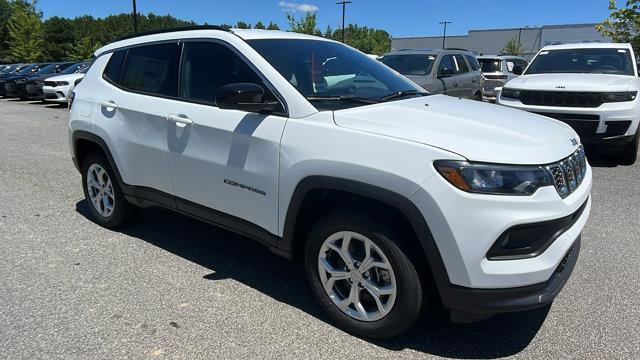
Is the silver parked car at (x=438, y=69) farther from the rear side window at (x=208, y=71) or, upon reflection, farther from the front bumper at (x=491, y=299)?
the front bumper at (x=491, y=299)

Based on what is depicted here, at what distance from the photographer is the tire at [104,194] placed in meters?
4.55

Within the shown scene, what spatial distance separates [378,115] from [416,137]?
40 cm

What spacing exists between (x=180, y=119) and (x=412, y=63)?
7.34 meters

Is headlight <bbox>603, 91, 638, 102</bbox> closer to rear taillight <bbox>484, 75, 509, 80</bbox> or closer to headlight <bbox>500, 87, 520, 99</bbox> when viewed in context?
headlight <bbox>500, 87, 520, 99</bbox>

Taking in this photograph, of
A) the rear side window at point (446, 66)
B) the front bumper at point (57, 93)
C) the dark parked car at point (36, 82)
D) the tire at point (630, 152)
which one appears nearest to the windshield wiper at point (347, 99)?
the tire at point (630, 152)

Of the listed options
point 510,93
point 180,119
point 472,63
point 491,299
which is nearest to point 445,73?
point 472,63

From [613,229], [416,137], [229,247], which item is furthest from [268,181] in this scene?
[613,229]

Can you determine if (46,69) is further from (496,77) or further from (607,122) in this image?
(607,122)

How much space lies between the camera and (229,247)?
171 inches

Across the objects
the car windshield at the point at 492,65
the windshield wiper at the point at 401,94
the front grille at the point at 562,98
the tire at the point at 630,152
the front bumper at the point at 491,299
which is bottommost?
the tire at the point at 630,152

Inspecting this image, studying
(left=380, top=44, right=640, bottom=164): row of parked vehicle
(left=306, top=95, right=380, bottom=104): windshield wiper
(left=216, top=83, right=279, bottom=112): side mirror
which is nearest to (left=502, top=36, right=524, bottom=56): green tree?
(left=380, top=44, right=640, bottom=164): row of parked vehicle

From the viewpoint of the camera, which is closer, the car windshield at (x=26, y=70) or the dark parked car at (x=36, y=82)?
the dark parked car at (x=36, y=82)

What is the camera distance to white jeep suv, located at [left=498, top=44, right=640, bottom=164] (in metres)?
6.70

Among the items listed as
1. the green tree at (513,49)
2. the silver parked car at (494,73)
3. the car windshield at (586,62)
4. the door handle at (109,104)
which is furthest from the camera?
the green tree at (513,49)
